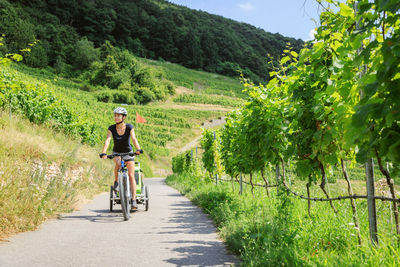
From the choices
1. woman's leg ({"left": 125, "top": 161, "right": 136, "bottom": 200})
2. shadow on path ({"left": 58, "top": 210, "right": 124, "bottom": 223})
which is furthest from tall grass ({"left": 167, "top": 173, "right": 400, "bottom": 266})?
shadow on path ({"left": 58, "top": 210, "right": 124, "bottom": 223})

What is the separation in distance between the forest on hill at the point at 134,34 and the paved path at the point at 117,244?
278 ft

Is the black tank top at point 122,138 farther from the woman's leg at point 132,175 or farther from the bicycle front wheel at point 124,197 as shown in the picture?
the bicycle front wheel at point 124,197

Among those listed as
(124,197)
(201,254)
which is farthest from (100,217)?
(201,254)

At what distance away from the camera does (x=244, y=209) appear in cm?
621

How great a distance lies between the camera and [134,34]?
130 metres

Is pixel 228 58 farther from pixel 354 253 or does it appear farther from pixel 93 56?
pixel 354 253

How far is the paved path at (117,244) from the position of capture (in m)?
3.98

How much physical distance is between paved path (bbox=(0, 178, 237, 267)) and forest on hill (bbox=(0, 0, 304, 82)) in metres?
84.8

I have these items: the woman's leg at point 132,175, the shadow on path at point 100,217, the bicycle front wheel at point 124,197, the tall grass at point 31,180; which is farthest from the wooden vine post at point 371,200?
the woman's leg at point 132,175

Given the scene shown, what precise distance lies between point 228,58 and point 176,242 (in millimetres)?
138212

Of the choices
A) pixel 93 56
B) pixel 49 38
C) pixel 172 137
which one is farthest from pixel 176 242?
pixel 49 38

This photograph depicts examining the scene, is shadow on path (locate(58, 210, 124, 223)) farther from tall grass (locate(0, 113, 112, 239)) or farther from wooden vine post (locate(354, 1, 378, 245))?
wooden vine post (locate(354, 1, 378, 245))

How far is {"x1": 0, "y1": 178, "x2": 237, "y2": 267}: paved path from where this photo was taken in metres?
3.98

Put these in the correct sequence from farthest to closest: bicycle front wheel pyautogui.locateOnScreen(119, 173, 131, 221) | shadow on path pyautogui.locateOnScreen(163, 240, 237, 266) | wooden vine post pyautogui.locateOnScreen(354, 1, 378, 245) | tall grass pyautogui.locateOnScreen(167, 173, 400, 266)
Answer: bicycle front wheel pyautogui.locateOnScreen(119, 173, 131, 221), shadow on path pyautogui.locateOnScreen(163, 240, 237, 266), wooden vine post pyautogui.locateOnScreen(354, 1, 378, 245), tall grass pyautogui.locateOnScreen(167, 173, 400, 266)
